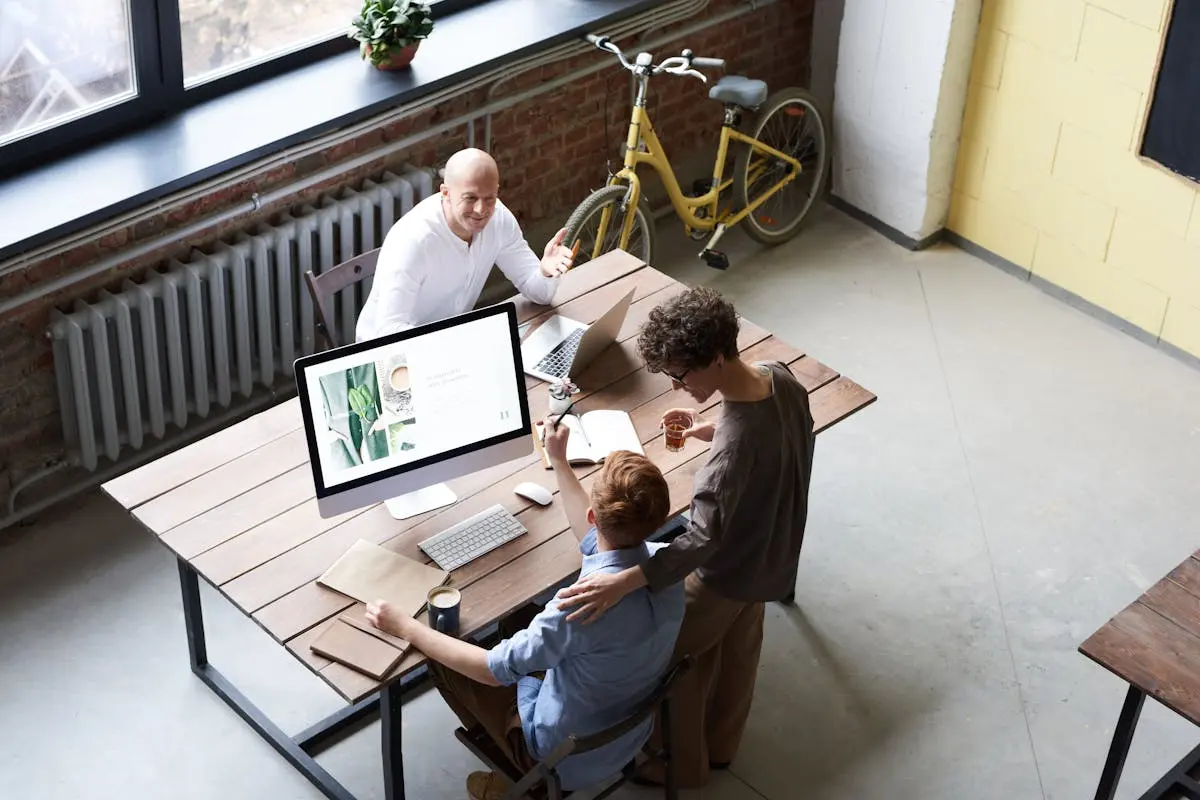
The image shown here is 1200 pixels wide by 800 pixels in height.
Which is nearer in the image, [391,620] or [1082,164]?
[391,620]

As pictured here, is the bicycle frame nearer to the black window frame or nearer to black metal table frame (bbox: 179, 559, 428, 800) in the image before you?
the black window frame

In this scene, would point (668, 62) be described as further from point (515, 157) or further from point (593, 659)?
point (593, 659)

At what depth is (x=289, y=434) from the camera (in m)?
4.07

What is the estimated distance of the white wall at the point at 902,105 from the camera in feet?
19.9

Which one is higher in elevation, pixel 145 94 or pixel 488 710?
pixel 145 94

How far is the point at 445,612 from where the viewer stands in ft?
11.5

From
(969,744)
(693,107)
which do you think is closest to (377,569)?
(969,744)

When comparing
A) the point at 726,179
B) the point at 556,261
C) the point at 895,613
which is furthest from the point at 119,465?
the point at 726,179

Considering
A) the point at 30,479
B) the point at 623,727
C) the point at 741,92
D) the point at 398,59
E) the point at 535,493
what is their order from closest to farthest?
the point at 623,727 < the point at 535,493 < the point at 30,479 < the point at 398,59 < the point at 741,92

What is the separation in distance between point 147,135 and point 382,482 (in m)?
1.95

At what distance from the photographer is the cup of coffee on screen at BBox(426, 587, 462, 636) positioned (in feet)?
11.5

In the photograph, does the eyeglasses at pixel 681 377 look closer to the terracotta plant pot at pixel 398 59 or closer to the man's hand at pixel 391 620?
the man's hand at pixel 391 620

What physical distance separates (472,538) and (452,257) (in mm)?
1046

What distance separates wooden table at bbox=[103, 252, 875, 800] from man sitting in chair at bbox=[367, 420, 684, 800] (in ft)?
0.43
